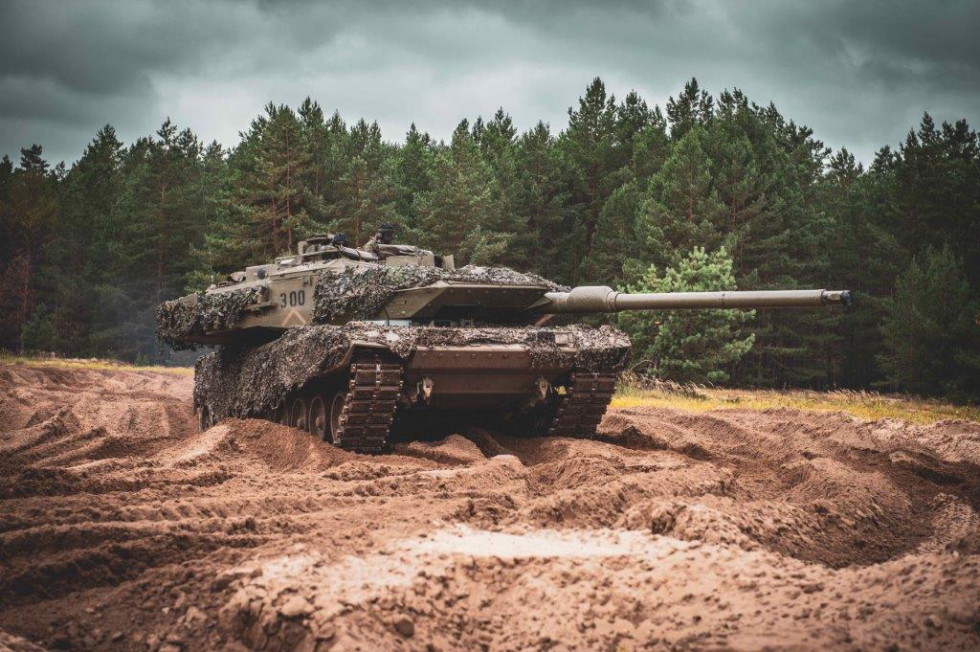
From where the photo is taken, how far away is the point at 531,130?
4325cm

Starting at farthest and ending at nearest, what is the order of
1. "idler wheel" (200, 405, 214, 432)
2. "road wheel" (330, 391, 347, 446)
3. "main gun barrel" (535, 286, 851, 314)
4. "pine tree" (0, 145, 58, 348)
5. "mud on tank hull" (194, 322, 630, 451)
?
"pine tree" (0, 145, 58, 348) < "idler wheel" (200, 405, 214, 432) < "road wheel" (330, 391, 347, 446) < "mud on tank hull" (194, 322, 630, 451) < "main gun barrel" (535, 286, 851, 314)

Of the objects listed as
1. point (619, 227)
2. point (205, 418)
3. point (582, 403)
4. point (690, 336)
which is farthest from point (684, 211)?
point (582, 403)

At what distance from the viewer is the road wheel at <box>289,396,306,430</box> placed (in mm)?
9953

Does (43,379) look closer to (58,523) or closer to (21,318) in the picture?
(58,523)

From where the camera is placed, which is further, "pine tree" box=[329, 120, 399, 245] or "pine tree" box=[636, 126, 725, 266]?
"pine tree" box=[329, 120, 399, 245]

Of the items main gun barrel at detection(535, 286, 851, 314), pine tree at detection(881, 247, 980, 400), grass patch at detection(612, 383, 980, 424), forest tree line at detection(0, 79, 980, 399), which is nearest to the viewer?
main gun barrel at detection(535, 286, 851, 314)

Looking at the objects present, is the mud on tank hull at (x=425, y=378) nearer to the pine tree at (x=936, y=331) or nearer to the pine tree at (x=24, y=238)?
the pine tree at (x=936, y=331)

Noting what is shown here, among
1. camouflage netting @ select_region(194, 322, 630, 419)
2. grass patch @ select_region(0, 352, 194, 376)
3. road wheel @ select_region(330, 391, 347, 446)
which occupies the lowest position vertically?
grass patch @ select_region(0, 352, 194, 376)

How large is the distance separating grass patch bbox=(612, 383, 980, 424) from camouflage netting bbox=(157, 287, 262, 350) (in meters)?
7.14

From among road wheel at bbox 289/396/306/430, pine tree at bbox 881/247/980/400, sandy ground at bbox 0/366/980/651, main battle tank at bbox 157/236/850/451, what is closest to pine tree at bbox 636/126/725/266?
pine tree at bbox 881/247/980/400

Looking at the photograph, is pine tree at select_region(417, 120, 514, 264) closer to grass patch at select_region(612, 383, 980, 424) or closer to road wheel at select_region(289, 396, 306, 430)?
grass patch at select_region(612, 383, 980, 424)

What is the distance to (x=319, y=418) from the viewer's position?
9414 millimetres

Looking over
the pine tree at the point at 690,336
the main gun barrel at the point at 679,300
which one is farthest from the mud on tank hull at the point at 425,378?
the pine tree at the point at 690,336

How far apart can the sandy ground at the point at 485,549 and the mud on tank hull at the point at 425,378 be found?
0.54 metres
